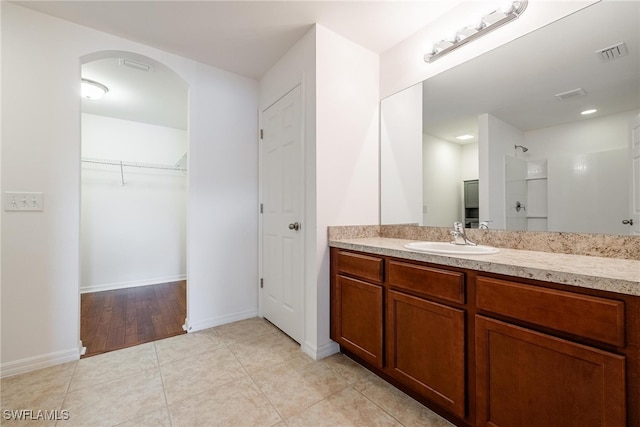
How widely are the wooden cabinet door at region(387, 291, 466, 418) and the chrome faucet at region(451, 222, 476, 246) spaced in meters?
0.54

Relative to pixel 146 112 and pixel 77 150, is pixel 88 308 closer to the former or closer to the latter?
pixel 77 150

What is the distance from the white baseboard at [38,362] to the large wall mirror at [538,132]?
2.60m

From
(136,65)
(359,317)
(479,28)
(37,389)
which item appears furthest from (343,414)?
(136,65)

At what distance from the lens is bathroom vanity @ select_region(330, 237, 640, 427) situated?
0.81m

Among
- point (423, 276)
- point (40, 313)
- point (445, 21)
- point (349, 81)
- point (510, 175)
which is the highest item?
point (445, 21)

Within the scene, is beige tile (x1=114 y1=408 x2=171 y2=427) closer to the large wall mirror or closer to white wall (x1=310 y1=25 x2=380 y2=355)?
white wall (x1=310 y1=25 x2=380 y2=355)

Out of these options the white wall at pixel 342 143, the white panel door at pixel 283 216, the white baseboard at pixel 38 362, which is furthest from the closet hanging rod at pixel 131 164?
the white wall at pixel 342 143

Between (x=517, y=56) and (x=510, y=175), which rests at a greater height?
(x=517, y=56)

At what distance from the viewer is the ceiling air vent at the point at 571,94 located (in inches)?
51.1

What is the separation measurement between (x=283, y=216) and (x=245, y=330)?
1054mm

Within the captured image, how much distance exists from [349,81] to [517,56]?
104 centimetres

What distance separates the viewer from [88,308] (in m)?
2.86

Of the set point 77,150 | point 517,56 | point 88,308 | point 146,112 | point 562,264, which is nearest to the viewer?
point 562,264

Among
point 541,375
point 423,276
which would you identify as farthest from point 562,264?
point 423,276
